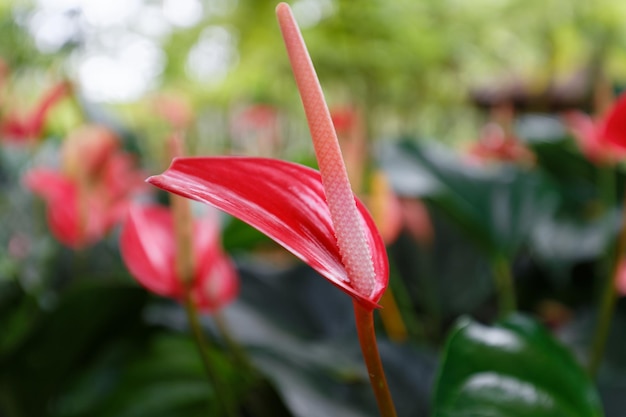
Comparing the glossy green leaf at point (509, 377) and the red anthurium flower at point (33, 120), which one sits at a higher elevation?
the red anthurium flower at point (33, 120)

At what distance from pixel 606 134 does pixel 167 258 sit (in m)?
0.30

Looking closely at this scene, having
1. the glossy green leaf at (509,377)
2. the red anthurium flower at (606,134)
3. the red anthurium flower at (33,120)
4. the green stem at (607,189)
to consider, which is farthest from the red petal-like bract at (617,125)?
the red anthurium flower at (33,120)

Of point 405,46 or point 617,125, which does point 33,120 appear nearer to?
point 617,125

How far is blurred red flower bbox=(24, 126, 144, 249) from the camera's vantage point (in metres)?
0.59

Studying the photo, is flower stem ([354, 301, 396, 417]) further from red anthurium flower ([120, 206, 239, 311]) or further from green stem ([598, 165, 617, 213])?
green stem ([598, 165, 617, 213])

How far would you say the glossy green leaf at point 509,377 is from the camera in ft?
0.94

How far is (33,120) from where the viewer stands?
2.09ft

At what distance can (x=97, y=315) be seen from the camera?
0.51 m

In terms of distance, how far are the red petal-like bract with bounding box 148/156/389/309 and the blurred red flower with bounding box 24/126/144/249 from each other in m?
0.39

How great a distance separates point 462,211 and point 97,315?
0.33 m

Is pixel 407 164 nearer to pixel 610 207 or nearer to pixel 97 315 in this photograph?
pixel 610 207

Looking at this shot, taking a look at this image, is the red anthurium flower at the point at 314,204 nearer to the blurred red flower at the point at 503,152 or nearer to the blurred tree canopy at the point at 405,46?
the blurred red flower at the point at 503,152

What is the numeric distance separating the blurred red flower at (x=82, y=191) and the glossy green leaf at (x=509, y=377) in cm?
38

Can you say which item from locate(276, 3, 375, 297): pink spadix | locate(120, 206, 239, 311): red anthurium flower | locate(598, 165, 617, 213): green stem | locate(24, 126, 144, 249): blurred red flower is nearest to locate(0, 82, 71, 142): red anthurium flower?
locate(24, 126, 144, 249): blurred red flower
